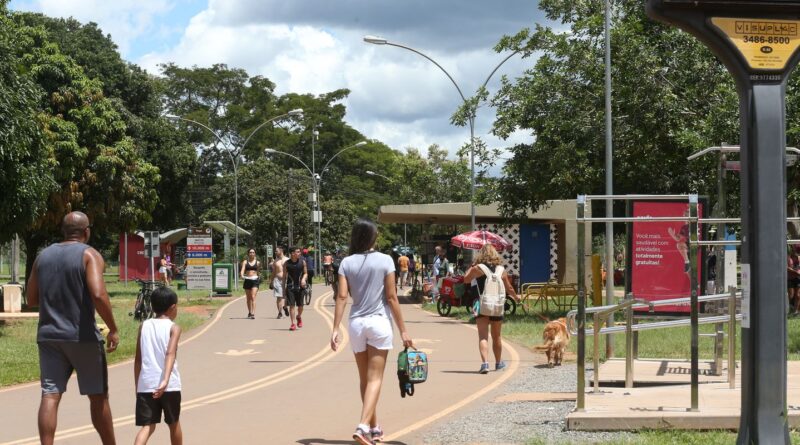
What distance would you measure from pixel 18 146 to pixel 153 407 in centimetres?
1724

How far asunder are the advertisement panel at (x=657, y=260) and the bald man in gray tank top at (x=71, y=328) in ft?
27.0

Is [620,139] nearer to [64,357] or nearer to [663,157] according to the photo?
[663,157]

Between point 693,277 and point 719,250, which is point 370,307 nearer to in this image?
point 693,277

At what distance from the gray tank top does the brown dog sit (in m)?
8.50

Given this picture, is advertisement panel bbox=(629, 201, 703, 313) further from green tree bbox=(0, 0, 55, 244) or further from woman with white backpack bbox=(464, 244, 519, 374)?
green tree bbox=(0, 0, 55, 244)

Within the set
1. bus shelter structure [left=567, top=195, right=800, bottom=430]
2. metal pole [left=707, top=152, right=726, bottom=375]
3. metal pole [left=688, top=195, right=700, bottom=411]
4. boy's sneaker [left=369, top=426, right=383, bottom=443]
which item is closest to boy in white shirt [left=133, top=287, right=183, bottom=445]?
boy's sneaker [left=369, top=426, right=383, bottom=443]

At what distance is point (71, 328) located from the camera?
25.0ft

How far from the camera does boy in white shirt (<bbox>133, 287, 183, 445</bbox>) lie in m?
7.41

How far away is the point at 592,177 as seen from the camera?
26422mm

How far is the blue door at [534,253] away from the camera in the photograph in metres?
40.3

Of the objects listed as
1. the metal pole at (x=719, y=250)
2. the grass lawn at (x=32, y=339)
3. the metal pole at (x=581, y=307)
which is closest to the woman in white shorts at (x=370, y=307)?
the metal pole at (x=581, y=307)

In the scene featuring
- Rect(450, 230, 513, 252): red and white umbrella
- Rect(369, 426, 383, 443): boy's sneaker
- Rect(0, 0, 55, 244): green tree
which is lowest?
Rect(369, 426, 383, 443): boy's sneaker

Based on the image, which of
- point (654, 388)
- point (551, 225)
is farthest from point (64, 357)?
point (551, 225)

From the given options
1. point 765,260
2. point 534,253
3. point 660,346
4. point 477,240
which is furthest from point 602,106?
point 765,260
